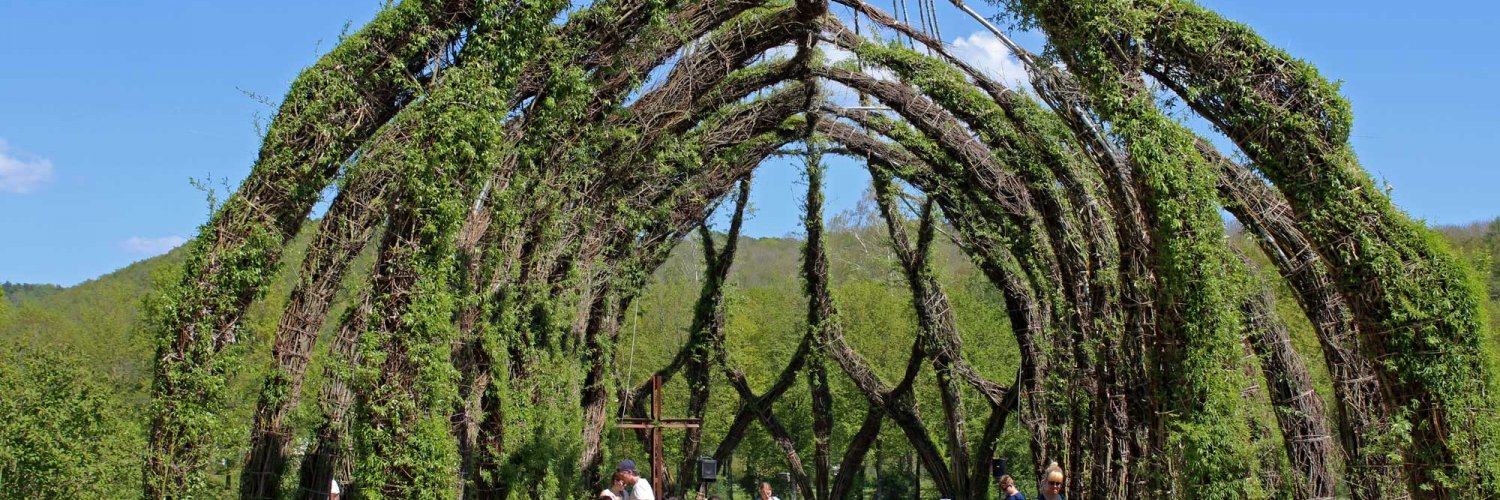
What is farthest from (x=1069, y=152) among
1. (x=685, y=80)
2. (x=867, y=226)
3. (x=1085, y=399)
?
(x=867, y=226)

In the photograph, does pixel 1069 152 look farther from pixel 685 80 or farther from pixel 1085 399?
pixel 685 80

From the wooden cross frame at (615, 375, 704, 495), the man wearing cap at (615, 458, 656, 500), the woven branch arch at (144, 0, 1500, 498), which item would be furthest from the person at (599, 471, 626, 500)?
the wooden cross frame at (615, 375, 704, 495)

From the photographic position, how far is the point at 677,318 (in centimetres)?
3344

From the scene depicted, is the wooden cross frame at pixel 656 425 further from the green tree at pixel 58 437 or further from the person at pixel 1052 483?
the person at pixel 1052 483

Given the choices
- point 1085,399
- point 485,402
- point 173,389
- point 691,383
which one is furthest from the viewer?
point 691,383

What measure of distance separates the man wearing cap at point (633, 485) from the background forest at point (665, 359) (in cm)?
253

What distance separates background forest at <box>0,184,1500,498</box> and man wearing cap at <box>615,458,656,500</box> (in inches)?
99.5

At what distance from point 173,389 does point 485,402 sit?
364 cm

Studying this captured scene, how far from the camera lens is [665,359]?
30672 mm

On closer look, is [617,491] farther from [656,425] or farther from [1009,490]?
[656,425]

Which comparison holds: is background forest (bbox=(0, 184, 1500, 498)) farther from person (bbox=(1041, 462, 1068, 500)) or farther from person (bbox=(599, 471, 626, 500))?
person (bbox=(1041, 462, 1068, 500))

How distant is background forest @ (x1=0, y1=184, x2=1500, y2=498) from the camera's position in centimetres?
1161

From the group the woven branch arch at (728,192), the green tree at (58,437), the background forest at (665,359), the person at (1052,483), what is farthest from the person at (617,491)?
the green tree at (58,437)

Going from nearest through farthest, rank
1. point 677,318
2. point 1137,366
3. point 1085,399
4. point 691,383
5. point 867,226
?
point 1137,366 → point 1085,399 → point 691,383 → point 867,226 → point 677,318
